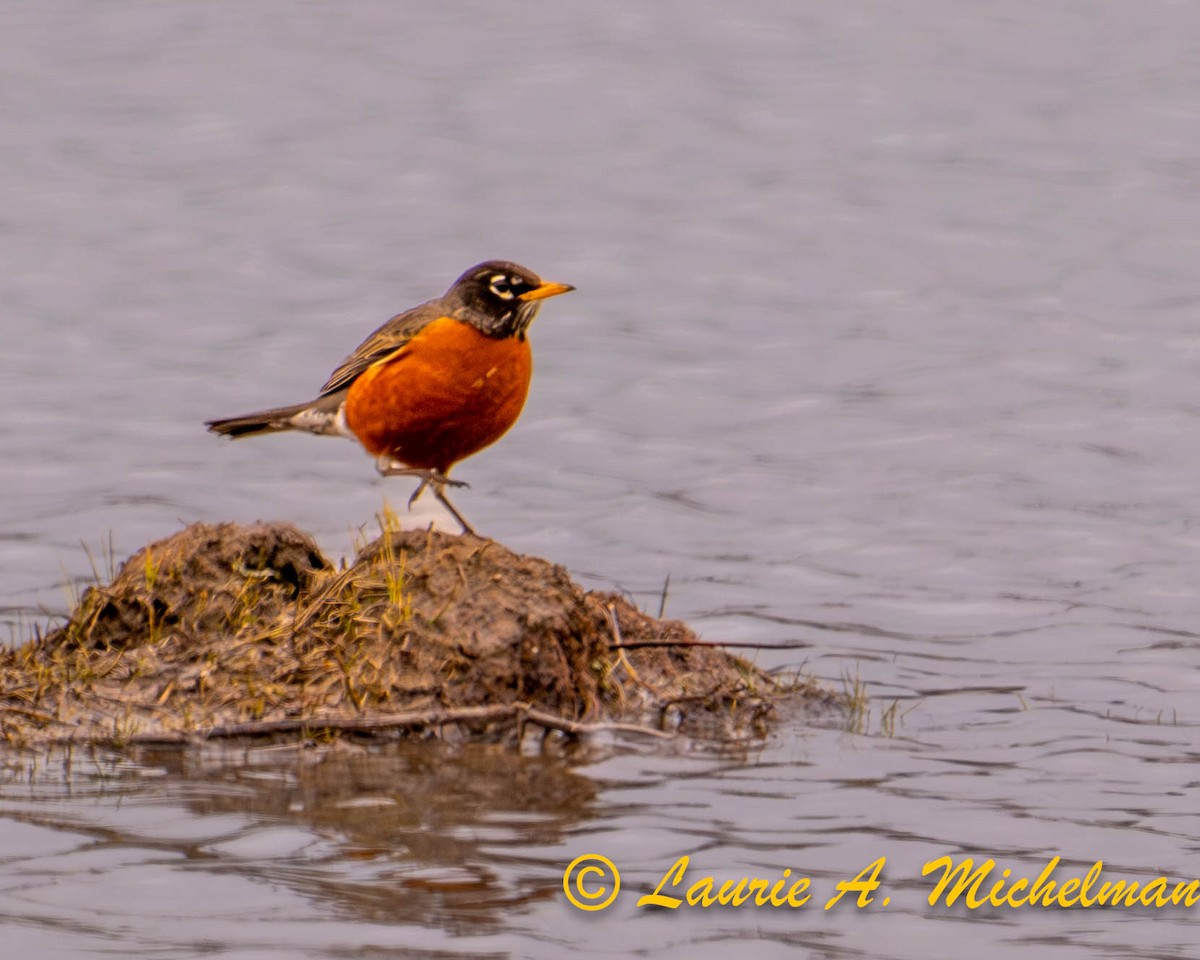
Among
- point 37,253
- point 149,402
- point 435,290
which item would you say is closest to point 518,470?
point 149,402

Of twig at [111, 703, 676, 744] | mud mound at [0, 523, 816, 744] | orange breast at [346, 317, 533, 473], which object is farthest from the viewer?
orange breast at [346, 317, 533, 473]

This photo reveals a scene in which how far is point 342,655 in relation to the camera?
365 inches

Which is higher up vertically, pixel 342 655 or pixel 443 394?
pixel 443 394

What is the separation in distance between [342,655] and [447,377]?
6.23 ft

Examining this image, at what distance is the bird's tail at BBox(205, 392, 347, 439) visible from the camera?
456 inches

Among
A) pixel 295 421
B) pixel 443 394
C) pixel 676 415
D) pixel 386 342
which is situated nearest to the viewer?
pixel 443 394

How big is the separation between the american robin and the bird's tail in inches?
8.3

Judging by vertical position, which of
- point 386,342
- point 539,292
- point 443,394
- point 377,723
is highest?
point 539,292

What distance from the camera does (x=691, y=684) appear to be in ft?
32.4
